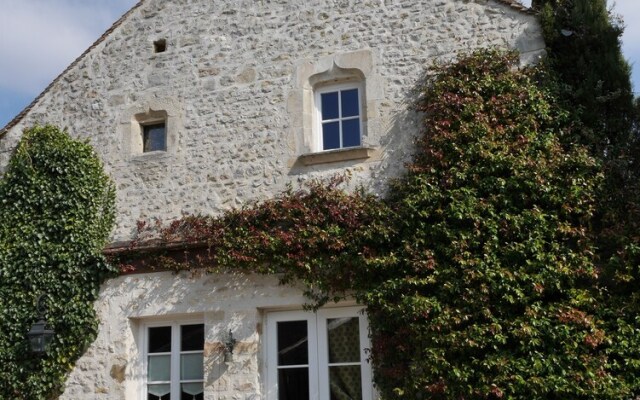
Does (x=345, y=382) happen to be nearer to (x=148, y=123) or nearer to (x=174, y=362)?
(x=174, y=362)

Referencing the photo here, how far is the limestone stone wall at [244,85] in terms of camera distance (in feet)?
27.2

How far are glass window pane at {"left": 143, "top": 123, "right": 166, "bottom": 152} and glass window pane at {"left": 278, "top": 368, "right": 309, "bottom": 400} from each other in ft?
10.6

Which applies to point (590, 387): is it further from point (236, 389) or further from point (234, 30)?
point (234, 30)

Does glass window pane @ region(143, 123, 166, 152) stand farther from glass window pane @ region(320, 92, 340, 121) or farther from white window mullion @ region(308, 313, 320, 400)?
white window mullion @ region(308, 313, 320, 400)

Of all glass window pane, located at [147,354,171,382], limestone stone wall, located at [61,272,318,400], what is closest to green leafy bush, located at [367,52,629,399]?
limestone stone wall, located at [61,272,318,400]

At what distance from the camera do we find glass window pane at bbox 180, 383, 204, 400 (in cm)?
834

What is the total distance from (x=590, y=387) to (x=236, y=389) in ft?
11.7

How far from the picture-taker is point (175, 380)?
27.8 ft

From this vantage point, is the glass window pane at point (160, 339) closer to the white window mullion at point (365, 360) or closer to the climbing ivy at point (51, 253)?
the climbing ivy at point (51, 253)

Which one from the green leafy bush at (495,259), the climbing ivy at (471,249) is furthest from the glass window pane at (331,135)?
the green leafy bush at (495,259)

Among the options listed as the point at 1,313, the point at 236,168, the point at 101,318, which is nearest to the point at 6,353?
the point at 1,313

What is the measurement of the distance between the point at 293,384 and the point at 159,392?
1.60m

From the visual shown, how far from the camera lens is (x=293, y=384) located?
809 centimetres

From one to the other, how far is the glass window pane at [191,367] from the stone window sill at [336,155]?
2.50m
